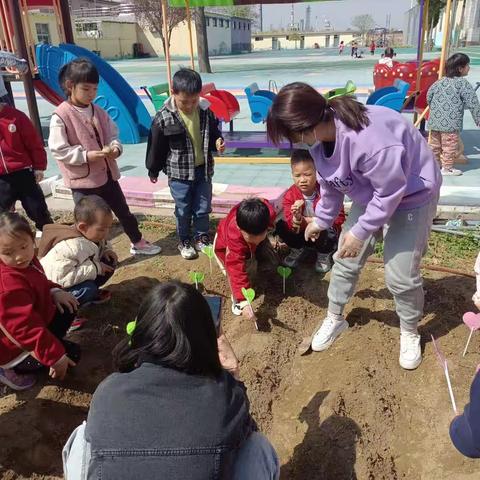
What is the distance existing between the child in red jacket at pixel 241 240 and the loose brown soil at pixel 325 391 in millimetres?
202

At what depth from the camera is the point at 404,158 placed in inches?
78.3

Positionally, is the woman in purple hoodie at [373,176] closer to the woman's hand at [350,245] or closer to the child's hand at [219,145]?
the woman's hand at [350,245]

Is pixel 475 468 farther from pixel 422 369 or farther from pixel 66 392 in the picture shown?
pixel 66 392

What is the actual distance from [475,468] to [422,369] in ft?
1.93

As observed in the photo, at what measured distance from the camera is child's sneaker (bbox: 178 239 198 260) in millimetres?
3745

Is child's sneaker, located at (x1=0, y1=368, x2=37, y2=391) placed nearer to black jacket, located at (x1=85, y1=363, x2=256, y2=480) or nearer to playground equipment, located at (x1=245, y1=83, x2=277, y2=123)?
black jacket, located at (x1=85, y1=363, x2=256, y2=480)

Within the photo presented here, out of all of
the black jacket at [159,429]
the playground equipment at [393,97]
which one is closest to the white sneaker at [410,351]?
the black jacket at [159,429]

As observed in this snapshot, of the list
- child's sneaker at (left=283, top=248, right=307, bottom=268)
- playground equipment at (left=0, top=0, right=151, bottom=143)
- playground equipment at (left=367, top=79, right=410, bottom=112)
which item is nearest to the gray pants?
child's sneaker at (left=283, top=248, right=307, bottom=268)

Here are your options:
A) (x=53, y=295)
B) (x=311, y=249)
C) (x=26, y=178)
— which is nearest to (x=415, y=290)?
(x=311, y=249)

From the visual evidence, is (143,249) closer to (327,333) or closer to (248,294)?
(248,294)

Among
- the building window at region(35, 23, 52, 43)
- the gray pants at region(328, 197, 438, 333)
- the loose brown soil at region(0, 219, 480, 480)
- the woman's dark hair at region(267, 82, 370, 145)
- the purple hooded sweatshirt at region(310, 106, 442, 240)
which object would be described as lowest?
the loose brown soil at region(0, 219, 480, 480)

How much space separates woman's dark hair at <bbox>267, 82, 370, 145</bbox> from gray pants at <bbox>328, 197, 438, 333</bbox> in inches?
21.2

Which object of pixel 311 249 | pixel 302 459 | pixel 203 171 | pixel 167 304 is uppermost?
pixel 167 304

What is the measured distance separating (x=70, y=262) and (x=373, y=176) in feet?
5.98
